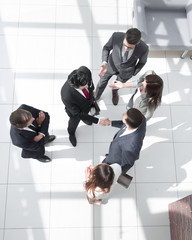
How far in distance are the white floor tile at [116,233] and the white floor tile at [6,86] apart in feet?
8.22

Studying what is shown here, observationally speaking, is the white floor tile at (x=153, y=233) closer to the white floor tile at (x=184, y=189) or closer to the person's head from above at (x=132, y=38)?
the white floor tile at (x=184, y=189)

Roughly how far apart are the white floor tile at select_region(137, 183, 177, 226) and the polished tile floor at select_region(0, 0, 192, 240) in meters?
0.01

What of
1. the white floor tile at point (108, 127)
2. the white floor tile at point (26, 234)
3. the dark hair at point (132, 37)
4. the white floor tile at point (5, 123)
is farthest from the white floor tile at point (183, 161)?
the white floor tile at point (5, 123)

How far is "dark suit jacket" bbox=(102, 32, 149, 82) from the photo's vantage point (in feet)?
10.3

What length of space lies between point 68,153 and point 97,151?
0.46m

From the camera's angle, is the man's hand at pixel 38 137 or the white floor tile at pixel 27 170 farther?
the white floor tile at pixel 27 170

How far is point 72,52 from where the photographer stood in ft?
14.7

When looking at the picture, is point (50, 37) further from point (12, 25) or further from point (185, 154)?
point (185, 154)

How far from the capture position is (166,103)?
4.24 m

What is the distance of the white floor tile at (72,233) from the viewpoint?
3.45m

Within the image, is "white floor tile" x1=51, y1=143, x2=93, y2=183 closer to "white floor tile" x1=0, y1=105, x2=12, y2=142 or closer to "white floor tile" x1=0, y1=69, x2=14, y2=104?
"white floor tile" x1=0, y1=105, x2=12, y2=142

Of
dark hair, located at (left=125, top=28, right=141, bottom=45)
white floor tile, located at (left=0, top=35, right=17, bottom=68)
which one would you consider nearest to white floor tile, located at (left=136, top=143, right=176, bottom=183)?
dark hair, located at (left=125, top=28, right=141, bottom=45)

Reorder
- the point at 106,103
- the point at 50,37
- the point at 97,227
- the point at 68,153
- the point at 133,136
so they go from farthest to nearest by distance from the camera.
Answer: the point at 50,37
the point at 106,103
the point at 68,153
the point at 97,227
the point at 133,136

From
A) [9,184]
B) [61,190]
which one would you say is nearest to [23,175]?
[9,184]
